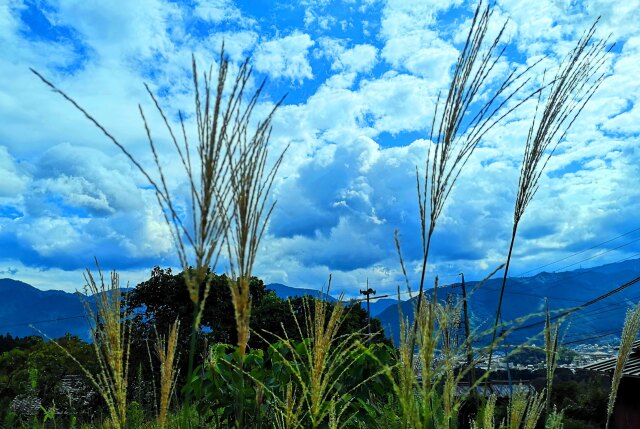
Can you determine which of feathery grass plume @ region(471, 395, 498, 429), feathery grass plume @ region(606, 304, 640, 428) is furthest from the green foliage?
feathery grass plume @ region(606, 304, 640, 428)

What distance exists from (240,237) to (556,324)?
1642 mm

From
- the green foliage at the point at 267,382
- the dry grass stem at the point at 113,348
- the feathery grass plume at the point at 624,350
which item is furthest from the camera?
the green foliage at the point at 267,382

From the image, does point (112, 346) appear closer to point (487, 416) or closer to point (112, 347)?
point (112, 347)

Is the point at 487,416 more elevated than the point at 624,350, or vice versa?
the point at 624,350

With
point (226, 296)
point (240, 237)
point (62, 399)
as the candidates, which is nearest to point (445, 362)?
point (240, 237)

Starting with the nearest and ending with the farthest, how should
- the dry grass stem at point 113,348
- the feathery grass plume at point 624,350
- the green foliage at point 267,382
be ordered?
1. the dry grass stem at point 113,348
2. the feathery grass plume at point 624,350
3. the green foliage at point 267,382

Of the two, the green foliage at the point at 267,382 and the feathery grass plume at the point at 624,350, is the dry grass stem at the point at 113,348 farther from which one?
the feathery grass plume at the point at 624,350

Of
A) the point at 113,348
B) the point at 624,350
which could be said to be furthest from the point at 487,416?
the point at 113,348

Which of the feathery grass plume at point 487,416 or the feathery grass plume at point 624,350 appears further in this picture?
the feathery grass plume at point 624,350

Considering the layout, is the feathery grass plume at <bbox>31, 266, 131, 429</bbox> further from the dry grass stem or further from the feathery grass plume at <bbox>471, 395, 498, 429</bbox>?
the feathery grass plume at <bbox>471, 395, 498, 429</bbox>

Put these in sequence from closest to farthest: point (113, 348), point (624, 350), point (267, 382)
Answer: point (113, 348), point (624, 350), point (267, 382)

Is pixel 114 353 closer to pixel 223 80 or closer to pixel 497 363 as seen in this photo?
pixel 223 80

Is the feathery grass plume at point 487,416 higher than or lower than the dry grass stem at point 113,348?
lower

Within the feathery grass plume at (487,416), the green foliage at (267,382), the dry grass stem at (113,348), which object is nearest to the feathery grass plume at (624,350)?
the feathery grass plume at (487,416)
